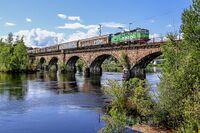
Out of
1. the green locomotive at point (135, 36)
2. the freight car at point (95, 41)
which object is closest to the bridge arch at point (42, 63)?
the freight car at point (95, 41)

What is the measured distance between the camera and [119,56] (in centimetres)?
8469

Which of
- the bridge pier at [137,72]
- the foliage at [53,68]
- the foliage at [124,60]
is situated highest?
the foliage at [124,60]

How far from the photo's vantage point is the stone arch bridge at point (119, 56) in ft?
245

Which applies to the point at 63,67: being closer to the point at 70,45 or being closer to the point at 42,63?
the point at 70,45

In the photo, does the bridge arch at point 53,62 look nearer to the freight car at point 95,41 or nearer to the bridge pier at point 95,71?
the freight car at point 95,41

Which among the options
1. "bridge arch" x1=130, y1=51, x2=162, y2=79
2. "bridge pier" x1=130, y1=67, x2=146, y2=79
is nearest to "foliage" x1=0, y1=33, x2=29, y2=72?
"bridge pier" x1=130, y1=67, x2=146, y2=79

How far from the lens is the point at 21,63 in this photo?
4537 inches

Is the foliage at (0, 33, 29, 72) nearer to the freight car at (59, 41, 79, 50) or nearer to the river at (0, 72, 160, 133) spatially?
the freight car at (59, 41, 79, 50)

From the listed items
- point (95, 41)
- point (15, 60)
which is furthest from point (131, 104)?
point (15, 60)

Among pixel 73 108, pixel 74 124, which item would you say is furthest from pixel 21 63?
pixel 74 124

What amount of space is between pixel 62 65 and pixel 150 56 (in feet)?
175

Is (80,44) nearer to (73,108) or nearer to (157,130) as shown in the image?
(73,108)

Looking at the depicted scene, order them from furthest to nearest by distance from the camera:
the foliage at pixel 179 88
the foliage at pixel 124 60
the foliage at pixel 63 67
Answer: the foliage at pixel 63 67 < the foliage at pixel 124 60 < the foliage at pixel 179 88

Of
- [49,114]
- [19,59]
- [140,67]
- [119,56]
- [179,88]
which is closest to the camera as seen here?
[179,88]
